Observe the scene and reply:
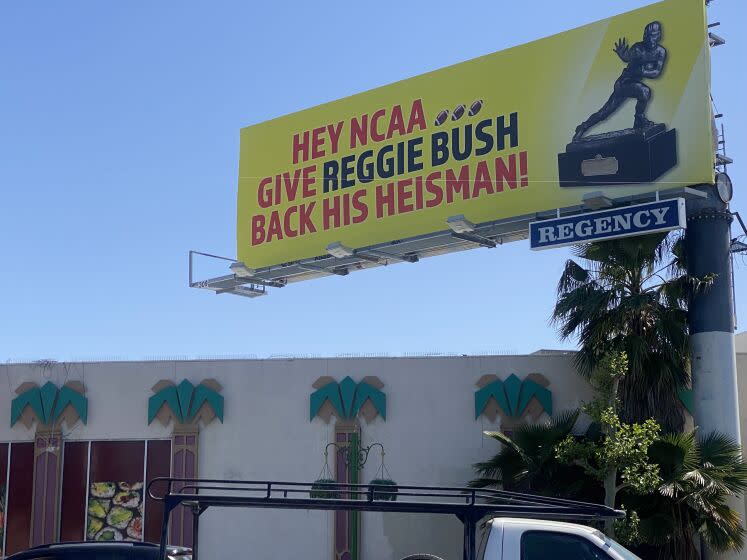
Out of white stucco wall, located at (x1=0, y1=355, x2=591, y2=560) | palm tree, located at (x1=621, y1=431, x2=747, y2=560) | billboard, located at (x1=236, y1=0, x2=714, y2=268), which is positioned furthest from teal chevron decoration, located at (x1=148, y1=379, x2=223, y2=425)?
palm tree, located at (x1=621, y1=431, x2=747, y2=560)

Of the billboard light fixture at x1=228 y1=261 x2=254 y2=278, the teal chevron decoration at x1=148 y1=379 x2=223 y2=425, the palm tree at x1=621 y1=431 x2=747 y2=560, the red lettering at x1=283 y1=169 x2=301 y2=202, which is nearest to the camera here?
the palm tree at x1=621 y1=431 x2=747 y2=560

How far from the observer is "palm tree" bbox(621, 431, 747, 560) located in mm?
17062

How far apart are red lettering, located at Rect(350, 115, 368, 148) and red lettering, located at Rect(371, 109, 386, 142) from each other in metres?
0.21

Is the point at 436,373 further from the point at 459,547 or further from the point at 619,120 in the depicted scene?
the point at 619,120

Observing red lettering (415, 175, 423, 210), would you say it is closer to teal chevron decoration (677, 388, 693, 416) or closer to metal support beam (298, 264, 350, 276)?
metal support beam (298, 264, 350, 276)

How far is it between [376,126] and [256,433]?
25.0ft

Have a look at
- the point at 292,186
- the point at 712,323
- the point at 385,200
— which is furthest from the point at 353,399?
the point at 712,323

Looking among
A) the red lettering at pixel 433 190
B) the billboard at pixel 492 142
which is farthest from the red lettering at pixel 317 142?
the red lettering at pixel 433 190

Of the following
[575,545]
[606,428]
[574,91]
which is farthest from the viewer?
[574,91]

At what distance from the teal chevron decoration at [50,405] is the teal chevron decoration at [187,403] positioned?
1743 mm

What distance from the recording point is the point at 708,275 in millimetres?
19141

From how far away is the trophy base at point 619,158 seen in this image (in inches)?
767

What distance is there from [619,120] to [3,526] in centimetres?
1582

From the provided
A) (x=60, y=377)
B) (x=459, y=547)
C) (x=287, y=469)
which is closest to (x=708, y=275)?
(x=459, y=547)
